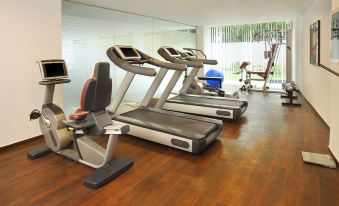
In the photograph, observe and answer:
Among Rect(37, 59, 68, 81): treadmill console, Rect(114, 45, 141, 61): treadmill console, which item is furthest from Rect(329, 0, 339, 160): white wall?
Rect(37, 59, 68, 81): treadmill console

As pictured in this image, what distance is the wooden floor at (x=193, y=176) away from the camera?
2.02 m

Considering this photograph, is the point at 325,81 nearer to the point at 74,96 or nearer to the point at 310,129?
the point at 310,129

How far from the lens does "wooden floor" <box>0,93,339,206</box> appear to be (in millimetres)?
2020

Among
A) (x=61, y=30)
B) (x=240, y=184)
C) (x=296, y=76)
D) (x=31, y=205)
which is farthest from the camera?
(x=296, y=76)

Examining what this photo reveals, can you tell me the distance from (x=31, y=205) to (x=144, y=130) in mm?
1639

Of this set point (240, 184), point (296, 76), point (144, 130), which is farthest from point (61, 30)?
point (296, 76)

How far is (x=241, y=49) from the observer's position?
888cm

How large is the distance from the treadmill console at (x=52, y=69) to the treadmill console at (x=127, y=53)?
0.70 metres

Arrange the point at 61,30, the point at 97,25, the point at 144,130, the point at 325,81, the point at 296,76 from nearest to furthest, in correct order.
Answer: the point at 144,130 < the point at 61,30 < the point at 325,81 < the point at 97,25 < the point at 296,76

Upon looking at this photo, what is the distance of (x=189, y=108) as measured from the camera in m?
4.77

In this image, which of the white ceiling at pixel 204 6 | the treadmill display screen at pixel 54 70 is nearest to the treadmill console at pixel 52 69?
the treadmill display screen at pixel 54 70

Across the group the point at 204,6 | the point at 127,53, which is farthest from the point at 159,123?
the point at 204,6

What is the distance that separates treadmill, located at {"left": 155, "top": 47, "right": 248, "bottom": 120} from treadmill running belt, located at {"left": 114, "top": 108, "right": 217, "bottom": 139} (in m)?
0.59

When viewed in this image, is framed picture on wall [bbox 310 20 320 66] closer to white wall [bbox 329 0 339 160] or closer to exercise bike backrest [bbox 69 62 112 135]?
white wall [bbox 329 0 339 160]
